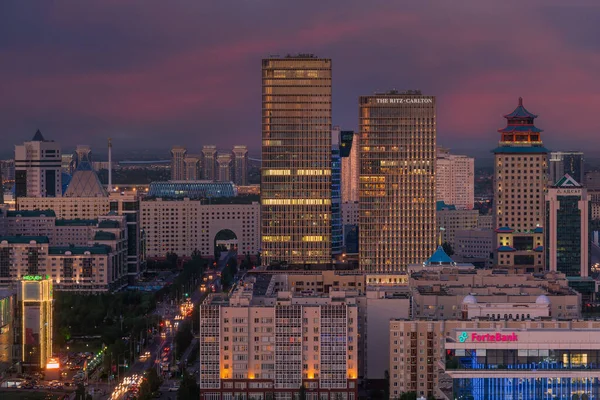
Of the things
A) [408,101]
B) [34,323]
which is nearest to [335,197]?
[408,101]

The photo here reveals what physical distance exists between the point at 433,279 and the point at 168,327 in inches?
436

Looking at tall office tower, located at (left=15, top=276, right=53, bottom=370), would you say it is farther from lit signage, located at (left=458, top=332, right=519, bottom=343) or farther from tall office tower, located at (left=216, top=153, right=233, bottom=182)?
tall office tower, located at (left=216, top=153, right=233, bottom=182)

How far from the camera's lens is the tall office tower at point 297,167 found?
60.2 meters

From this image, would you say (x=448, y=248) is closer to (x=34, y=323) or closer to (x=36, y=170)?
(x=36, y=170)

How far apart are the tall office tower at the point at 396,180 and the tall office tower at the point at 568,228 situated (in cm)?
537

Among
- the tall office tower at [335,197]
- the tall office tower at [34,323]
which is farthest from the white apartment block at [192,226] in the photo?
the tall office tower at [34,323]

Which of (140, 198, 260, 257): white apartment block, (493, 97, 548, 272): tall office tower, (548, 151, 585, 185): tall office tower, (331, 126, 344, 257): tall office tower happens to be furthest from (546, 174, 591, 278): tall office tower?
(140, 198, 260, 257): white apartment block

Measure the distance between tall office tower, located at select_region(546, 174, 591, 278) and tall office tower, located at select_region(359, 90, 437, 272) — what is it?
537cm

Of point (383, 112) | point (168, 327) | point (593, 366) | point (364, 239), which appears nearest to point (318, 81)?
point (383, 112)

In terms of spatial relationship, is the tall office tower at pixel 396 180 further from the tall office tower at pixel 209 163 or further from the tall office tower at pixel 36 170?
the tall office tower at pixel 209 163

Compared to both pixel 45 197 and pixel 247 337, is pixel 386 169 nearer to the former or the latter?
pixel 247 337

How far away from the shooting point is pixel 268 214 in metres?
60.7

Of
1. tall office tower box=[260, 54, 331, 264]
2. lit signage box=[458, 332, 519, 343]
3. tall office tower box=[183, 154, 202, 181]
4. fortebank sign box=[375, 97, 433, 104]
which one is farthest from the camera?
tall office tower box=[183, 154, 202, 181]

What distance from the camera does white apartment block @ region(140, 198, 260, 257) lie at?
3295 inches
